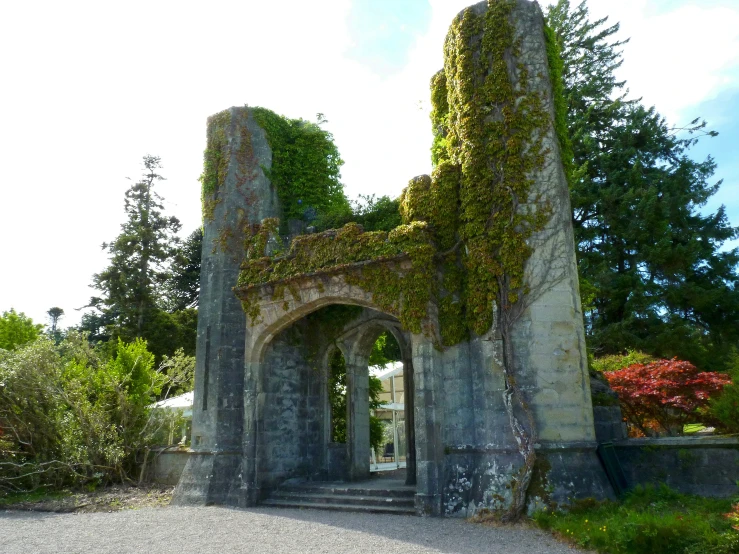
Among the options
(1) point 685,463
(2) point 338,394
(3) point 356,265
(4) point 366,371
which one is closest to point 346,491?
(4) point 366,371

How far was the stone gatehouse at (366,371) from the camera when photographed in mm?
8883

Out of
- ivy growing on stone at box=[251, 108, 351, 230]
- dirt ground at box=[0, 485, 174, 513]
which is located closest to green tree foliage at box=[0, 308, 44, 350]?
dirt ground at box=[0, 485, 174, 513]

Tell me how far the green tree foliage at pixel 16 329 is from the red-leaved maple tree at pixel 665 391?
19.0m

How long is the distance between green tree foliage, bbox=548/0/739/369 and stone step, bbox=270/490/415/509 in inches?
427

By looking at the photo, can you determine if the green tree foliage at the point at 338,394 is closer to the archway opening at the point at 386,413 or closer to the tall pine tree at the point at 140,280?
the archway opening at the point at 386,413

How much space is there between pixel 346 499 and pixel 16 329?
17.7m

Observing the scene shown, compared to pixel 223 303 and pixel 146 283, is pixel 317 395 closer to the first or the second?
pixel 223 303

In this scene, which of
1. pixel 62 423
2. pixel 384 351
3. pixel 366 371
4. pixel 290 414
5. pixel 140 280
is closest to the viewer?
pixel 290 414

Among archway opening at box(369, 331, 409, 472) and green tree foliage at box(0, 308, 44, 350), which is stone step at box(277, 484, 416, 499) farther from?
green tree foliage at box(0, 308, 44, 350)

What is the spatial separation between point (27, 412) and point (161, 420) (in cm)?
298

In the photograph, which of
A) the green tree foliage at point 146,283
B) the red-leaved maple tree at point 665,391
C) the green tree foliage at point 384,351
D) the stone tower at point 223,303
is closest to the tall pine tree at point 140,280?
the green tree foliage at point 146,283

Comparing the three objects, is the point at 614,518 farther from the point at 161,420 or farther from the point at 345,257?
the point at 161,420

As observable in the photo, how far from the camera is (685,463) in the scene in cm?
860

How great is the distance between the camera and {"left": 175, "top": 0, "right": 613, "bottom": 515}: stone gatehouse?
29.1 ft
